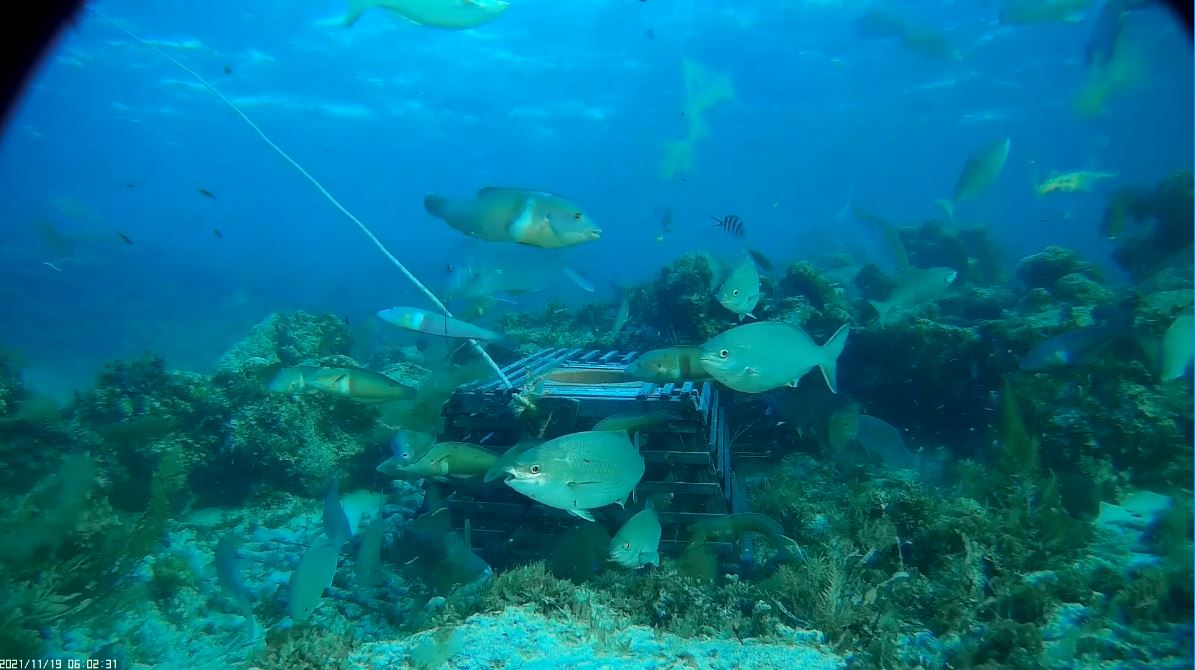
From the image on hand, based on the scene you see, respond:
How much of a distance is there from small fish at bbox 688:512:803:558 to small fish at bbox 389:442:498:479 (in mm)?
1879

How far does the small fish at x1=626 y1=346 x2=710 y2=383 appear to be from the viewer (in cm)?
422

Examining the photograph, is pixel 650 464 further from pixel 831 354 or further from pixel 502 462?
pixel 831 354

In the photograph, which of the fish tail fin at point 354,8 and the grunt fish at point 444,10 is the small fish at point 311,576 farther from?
the fish tail fin at point 354,8

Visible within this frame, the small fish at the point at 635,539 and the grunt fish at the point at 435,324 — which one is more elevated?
the grunt fish at the point at 435,324

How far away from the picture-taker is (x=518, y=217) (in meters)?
3.12

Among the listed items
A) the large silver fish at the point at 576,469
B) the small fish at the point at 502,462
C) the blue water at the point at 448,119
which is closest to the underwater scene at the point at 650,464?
the large silver fish at the point at 576,469

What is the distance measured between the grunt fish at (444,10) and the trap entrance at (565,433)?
326 centimetres

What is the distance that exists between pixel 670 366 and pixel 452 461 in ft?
6.52

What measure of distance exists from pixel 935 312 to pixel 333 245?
391 feet

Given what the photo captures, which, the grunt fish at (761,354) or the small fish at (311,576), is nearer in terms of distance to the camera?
the grunt fish at (761,354)

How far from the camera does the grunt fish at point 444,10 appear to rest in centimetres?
336

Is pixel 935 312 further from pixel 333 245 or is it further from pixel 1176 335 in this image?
pixel 333 245

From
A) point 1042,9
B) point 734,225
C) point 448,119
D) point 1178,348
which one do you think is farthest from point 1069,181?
point 448,119

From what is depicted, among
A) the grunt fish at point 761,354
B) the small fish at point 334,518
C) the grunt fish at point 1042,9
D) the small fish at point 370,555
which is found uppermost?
the grunt fish at point 1042,9
